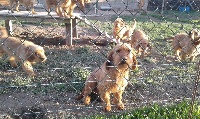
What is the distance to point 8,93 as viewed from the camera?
4.85m

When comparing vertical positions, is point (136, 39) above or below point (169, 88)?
above

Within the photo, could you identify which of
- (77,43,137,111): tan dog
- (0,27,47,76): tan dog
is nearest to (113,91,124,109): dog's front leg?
(77,43,137,111): tan dog

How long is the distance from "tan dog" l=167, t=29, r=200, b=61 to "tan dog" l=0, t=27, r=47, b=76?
151 inches

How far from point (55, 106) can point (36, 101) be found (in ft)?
1.25

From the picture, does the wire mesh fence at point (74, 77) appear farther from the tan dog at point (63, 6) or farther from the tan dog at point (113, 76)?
the tan dog at point (63, 6)

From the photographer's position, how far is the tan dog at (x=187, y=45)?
24.8ft

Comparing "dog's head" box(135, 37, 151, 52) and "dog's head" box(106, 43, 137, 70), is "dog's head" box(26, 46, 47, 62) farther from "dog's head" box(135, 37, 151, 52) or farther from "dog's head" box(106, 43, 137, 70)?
"dog's head" box(135, 37, 151, 52)

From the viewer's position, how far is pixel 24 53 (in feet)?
19.7

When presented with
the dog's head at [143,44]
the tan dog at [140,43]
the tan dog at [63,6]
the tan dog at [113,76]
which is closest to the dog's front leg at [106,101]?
the tan dog at [113,76]

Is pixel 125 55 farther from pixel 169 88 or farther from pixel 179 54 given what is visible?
pixel 179 54

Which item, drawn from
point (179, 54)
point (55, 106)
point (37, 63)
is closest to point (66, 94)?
point (55, 106)

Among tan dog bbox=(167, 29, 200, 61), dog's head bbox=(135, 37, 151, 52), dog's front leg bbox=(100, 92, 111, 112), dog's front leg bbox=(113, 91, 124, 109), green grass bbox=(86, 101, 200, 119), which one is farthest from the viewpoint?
dog's head bbox=(135, 37, 151, 52)

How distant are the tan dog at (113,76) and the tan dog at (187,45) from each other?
148 inches

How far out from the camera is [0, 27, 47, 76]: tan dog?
5922 mm
